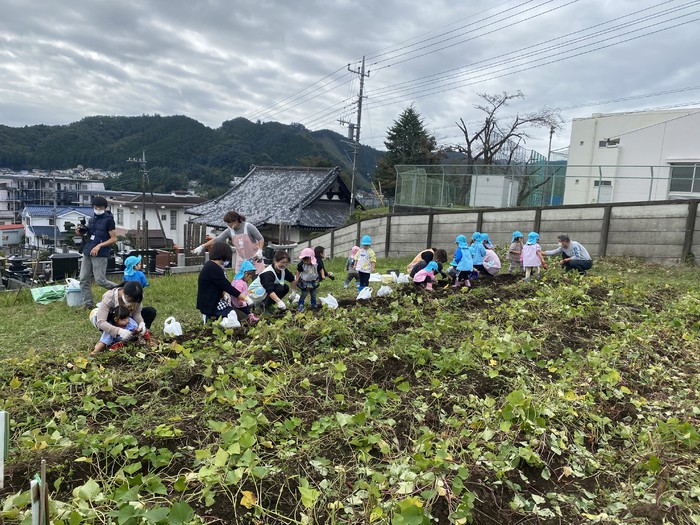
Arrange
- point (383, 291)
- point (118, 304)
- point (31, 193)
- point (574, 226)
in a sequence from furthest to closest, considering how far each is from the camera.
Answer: point (31, 193), point (574, 226), point (383, 291), point (118, 304)

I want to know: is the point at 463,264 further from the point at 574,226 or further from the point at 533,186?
the point at 533,186

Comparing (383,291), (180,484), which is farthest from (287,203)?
(180,484)

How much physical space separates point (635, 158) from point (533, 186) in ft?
31.0

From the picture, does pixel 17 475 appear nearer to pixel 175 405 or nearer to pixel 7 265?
pixel 175 405

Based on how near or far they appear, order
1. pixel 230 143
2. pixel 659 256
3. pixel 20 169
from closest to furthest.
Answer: pixel 659 256, pixel 230 143, pixel 20 169

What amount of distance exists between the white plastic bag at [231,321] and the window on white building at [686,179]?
45.8 ft

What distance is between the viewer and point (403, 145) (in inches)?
1500

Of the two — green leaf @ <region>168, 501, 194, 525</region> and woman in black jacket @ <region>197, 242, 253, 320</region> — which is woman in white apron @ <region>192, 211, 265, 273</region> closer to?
woman in black jacket @ <region>197, 242, 253, 320</region>

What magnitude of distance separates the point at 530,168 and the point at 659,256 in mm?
6214

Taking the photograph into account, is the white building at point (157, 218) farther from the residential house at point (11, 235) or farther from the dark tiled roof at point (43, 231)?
the residential house at point (11, 235)

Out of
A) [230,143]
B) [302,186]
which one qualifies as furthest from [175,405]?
[230,143]

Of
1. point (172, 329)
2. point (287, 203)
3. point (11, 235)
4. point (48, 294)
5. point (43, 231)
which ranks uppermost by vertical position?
point (287, 203)

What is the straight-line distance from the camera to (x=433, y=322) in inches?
209

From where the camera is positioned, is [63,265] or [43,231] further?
[43,231]
